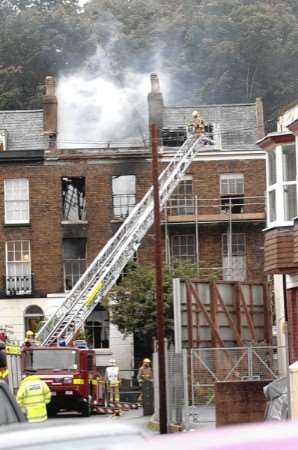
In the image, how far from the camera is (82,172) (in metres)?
55.6

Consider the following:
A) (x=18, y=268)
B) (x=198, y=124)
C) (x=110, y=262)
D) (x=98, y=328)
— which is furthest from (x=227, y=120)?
(x=110, y=262)

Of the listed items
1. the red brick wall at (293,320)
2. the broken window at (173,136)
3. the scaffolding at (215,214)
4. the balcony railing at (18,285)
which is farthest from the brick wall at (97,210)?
the red brick wall at (293,320)

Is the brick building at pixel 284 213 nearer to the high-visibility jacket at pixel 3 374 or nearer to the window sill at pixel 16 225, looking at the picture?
the high-visibility jacket at pixel 3 374

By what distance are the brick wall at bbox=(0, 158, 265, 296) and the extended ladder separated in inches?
69.8

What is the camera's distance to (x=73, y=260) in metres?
55.2

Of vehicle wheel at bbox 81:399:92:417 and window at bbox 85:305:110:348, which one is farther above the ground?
window at bbox 85:305:110:348

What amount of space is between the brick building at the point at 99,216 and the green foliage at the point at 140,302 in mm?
2779

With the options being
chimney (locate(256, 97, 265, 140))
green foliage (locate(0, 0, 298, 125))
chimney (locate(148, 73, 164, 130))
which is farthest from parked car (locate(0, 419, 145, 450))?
green foliage (locate(0, 0, 298, 125))

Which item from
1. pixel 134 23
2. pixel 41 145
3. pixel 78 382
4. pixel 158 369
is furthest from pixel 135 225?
pixel 134 23

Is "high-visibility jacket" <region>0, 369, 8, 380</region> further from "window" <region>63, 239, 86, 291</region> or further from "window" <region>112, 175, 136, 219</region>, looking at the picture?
"window" <region>112, 175, 136, 219</region>

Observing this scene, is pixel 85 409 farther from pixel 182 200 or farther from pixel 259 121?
pixel 259 121

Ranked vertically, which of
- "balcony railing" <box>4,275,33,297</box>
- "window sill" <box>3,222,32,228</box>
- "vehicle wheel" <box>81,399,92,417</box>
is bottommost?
"vehicle wheel" <box>81,399,92,417</box>

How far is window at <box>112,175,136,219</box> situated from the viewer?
55.0 metres

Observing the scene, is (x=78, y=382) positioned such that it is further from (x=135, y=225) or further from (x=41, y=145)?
(x=41, y=145)
